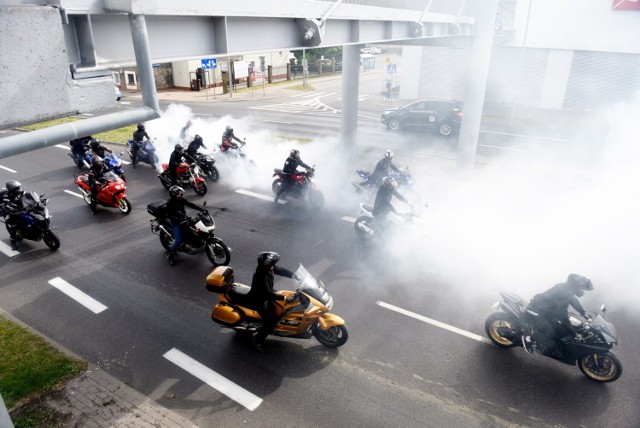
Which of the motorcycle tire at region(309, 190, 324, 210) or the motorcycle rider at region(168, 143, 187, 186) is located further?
the motorcycle rider at region(168, 143, 187, 186)

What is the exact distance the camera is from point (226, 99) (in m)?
32.9

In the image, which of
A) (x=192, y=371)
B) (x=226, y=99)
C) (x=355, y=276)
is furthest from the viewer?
(x=226, y=99)

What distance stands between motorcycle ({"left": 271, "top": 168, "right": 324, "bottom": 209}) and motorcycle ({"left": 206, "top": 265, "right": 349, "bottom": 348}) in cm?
515

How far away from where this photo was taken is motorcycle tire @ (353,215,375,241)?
10.0m

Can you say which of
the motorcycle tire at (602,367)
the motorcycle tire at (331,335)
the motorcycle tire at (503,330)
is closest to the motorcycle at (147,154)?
the motorcycle tire at (331,335)

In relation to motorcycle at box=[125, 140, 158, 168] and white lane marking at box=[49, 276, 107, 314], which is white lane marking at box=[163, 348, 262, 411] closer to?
white lane marking at box=[49, 276, 107, 314]

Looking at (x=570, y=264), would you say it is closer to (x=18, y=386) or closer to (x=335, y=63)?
(x=18, y=386)

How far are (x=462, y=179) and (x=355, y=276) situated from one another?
7.79 meters

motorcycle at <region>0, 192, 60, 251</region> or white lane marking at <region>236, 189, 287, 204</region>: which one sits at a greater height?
motorcycle at <region>0, 192, 60, 251</region>

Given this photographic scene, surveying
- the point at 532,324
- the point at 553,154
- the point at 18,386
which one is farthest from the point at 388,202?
the point at 553,154

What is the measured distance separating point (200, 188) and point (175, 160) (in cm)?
110

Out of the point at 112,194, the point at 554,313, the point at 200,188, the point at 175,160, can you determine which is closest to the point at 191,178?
the point at 200,188

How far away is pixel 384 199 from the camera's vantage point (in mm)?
9625

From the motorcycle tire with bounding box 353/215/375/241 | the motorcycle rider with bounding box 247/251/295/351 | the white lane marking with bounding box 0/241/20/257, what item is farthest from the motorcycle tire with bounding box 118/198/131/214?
the motorcycle rider with bounding box 247/251/295/351
